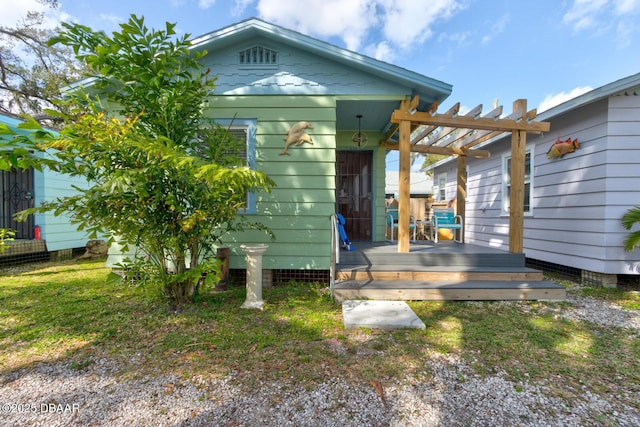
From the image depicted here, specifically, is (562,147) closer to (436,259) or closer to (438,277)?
(436,259)

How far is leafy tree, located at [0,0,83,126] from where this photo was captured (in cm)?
1098

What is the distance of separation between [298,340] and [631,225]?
5064 millimetres

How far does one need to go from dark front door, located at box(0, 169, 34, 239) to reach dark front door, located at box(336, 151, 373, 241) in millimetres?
7295

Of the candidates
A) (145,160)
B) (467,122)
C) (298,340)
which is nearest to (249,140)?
(145,160)

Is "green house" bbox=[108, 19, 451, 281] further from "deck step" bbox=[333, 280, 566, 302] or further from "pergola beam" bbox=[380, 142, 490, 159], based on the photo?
"pergola beam" bbox=[380, 142, 490, 159]

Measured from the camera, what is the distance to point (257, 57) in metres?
4.52

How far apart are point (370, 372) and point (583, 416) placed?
131 cm

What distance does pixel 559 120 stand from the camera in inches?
207

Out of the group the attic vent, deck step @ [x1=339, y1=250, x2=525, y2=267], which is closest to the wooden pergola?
deck step @ [x1=339, y1=250, x2=525, y2=267]

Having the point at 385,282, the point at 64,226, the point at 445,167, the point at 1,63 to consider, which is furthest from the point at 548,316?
the point at 1,63

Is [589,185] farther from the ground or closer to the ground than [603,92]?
closer to the ground

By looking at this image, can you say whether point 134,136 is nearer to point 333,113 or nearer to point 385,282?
point 333,113

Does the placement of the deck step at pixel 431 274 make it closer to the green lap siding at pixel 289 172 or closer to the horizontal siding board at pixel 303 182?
the green lap siding at pixel 289 172

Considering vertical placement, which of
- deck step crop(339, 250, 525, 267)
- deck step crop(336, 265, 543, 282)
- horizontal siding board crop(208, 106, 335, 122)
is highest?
horizontal siding board crop(208, 106, 335, 122)
